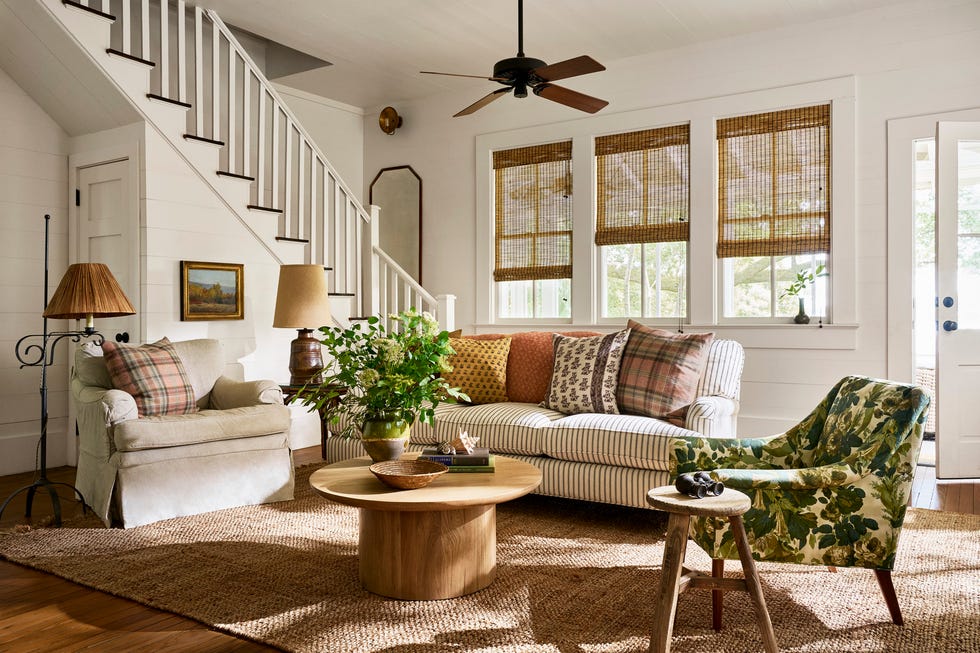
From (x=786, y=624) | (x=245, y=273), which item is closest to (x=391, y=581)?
(x=786, y=624)

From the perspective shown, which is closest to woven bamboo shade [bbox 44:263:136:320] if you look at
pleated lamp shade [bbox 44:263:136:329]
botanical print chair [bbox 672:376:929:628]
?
pleated lamp shade [bbox 44:263:136:329]

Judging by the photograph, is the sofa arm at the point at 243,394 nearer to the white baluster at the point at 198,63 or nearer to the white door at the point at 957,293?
the white baluster at the point at 198,63

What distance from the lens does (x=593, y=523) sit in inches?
145

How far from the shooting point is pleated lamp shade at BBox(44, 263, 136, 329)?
146 inches

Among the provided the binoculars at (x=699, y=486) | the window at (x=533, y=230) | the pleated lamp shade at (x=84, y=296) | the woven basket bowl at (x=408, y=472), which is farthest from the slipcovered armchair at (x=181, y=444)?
the window at (x=533, y=230)

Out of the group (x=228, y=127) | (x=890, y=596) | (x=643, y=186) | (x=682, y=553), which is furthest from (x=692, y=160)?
(x=682, y=553)

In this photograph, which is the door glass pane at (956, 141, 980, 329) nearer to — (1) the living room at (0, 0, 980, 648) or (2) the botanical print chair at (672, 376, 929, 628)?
(1) the living room at (0, 0, 980, 648)

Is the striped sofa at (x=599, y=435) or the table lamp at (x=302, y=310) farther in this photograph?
the table lamp at (x=302, y=310)

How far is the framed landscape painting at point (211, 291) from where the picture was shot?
4.79 metres

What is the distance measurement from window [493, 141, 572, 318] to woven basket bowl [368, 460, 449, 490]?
3.64 meters

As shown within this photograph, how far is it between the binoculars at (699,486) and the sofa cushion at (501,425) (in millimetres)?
1651

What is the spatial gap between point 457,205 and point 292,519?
375cm

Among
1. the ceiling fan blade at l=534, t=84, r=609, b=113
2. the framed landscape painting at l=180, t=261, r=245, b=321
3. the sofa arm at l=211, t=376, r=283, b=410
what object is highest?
the ceiling fan blade at l=534, t=84, r=609, b=113

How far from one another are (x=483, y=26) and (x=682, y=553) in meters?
4.19
